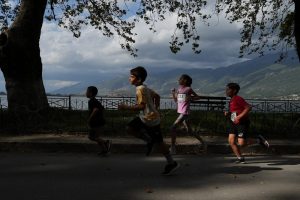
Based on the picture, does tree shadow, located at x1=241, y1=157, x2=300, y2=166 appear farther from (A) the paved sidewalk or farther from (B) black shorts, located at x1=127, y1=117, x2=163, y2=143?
(B) black shorts, located at x1=127, y1=117, x2=163, y2=143

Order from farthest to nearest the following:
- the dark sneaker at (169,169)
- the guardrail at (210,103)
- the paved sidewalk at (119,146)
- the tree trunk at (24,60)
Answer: the guardrail at (210,103) → the tree trunk at (24,60) → the paved sidewalk at (119,146) → the dark sneaker at (169,169)

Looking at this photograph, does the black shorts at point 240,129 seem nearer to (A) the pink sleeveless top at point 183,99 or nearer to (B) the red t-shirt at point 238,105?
(B) the red t-shirt at point 238,105

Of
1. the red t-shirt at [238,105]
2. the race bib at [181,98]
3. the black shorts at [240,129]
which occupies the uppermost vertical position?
the race bib at [181,98]

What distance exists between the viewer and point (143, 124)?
26.1ft

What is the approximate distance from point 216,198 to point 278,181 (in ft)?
5.41

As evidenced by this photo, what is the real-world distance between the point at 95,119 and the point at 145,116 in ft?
8.90

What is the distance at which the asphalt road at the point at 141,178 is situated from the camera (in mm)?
6547

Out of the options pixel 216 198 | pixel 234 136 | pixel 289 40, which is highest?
pixel 289 40

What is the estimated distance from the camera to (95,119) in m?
10.4

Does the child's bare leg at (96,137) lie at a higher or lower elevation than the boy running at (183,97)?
lower

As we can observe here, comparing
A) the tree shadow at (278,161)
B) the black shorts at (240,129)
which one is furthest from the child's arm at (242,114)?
the tree shadow at (278,161)

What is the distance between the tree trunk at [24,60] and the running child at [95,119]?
5.63 metres

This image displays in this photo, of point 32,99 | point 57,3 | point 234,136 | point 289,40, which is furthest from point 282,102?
point 234,136

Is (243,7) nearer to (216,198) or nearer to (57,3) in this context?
(57,3)
